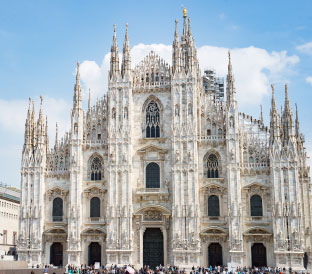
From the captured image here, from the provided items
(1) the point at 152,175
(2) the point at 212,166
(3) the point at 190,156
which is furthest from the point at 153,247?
(2) the point at 212,166

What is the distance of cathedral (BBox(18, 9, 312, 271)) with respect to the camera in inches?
1724

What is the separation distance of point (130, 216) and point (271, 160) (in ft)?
45.9

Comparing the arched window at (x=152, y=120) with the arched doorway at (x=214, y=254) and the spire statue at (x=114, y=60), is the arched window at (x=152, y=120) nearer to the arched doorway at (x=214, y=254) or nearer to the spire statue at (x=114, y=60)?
the spire statue at (x=114, y=60)

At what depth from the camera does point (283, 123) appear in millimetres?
46500

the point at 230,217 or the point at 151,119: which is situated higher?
the point at 151,119

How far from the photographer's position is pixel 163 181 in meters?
46.6

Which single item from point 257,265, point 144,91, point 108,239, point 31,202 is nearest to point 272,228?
point 257,265

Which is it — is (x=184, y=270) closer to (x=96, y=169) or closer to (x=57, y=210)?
(x=96, y=169)

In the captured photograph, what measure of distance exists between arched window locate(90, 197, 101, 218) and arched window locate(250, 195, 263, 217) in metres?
14.6

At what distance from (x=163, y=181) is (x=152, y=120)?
629 cm

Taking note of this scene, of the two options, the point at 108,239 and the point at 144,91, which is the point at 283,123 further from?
the point at 108,239

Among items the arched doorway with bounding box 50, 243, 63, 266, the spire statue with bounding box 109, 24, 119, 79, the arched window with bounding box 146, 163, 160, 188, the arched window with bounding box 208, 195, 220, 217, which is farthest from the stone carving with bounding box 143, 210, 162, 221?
the spire statue with bounding box 109, 24, 119, 79

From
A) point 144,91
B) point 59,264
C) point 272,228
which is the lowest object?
point 59,264

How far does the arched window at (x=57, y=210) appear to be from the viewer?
157ft
